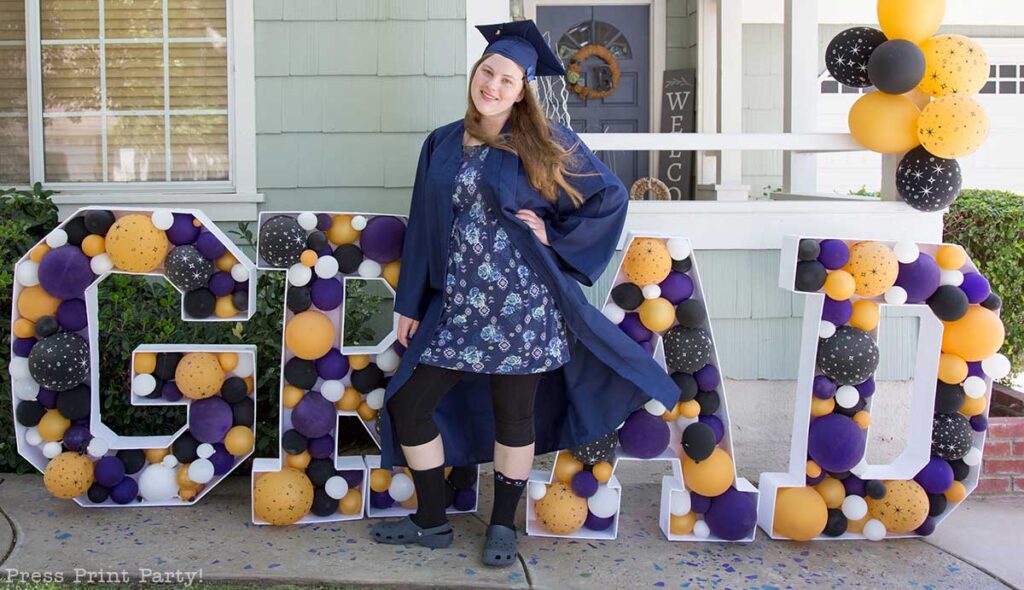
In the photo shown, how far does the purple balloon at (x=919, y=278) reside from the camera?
3020mm

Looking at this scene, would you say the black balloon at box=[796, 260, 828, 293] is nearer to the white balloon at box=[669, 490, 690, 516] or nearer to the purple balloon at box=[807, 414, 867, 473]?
the purple balloon at box=[807, 414, 867, 473]

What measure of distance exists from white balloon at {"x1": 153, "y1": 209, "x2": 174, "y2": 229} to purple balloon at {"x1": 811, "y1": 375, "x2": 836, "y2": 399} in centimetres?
212

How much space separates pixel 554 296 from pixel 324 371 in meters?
0.84

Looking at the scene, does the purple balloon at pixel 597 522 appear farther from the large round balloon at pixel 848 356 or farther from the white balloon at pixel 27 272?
the white balloon at pixel 27 272

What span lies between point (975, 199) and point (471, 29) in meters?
3.04

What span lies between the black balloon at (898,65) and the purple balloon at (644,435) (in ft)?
4.41

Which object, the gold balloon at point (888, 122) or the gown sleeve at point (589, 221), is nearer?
the gown sleeve at point (589, 221)

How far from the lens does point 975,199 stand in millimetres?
5035

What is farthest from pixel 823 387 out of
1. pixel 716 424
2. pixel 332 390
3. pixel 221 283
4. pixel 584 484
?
pixel 221 283

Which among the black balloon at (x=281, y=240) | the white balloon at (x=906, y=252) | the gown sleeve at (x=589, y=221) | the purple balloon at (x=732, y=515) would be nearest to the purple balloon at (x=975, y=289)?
the white balloon at (x=906, y=252)

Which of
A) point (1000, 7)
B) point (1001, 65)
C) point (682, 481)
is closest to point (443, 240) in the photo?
point (682, 481)

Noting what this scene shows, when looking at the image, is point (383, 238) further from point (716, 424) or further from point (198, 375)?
point (716, 424)

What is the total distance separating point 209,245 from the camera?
3.02 metres

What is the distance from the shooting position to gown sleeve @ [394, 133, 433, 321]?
9.35 feet
